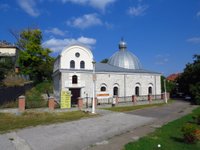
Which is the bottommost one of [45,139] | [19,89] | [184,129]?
[45,139]

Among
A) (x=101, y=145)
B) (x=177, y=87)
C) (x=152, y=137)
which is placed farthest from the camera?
(x=177, y=87)

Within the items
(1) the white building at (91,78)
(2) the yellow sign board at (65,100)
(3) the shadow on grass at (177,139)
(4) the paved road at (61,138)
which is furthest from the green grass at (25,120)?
(1) the white building at (91,78)

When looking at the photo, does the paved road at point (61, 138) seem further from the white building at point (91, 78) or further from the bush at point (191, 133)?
the white building at point (91, 78)

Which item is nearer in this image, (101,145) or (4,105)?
(101,145)

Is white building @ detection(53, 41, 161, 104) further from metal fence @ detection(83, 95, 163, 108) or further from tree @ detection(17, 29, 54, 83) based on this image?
tree @ detection(17, 29, 54, 83)

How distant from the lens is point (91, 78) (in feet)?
105

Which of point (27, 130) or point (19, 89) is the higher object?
point (19, 89)

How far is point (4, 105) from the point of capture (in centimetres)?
2247

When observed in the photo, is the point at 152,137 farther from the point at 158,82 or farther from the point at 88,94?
the point at 158,82

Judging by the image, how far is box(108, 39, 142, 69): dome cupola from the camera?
39.6 metres

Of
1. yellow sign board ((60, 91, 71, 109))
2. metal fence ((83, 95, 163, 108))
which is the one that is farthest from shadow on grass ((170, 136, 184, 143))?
metal fence ((83, 95, 163, 108))

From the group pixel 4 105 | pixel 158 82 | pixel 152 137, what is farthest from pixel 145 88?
pixel 152 137

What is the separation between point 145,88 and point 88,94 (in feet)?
36.3

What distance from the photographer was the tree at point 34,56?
42.1m
